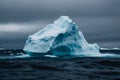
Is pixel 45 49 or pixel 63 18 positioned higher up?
pixel 63 18

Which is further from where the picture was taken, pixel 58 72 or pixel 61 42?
pixel 61 42

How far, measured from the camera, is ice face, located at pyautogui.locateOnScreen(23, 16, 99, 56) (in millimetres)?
36531

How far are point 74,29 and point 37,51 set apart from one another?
5.67 metres

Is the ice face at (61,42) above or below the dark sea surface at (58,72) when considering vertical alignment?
above

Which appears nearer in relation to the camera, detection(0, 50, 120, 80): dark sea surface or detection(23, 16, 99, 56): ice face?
detection(0, 50, 120, 80): dark sea surface

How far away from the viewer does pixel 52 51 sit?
3791 centimetres

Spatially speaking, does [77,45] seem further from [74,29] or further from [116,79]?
[116,79]

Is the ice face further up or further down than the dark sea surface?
further up

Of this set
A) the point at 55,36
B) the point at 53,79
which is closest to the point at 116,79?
the point at 53,79

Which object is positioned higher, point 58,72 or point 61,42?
point 61,42

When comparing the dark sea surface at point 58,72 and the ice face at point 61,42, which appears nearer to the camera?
the dark sea surface at point 58,72

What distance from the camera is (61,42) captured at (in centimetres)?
3666

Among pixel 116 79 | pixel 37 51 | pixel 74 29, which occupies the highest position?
pixel 74 29

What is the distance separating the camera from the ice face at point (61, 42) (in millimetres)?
36531
